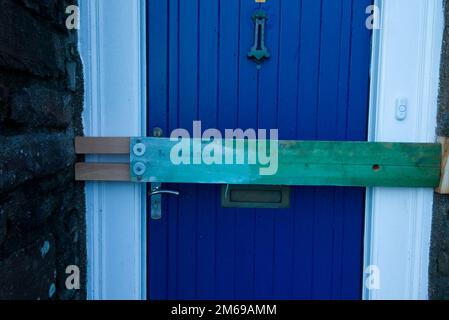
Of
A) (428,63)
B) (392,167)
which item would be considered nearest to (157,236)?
(392,167)

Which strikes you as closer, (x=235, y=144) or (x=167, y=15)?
(x=235, y=144)

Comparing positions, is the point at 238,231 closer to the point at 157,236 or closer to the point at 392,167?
the point at 157,236

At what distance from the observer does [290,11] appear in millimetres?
1658

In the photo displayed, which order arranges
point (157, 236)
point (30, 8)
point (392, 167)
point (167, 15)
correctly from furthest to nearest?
1. point (157, 236)
2. point (167, 15)
3. point (392, 167)
4. point (30, 8)

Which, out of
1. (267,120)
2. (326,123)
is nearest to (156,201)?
(267,120)

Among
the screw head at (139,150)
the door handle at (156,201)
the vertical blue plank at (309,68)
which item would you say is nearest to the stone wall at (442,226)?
the vertical blue plank at (309,68)

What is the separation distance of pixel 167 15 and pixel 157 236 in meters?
1.14

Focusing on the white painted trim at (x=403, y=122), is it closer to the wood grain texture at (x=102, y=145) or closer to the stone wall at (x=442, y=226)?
the stone wall at (x=442, y=226)

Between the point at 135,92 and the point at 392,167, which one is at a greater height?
the point at 135,92

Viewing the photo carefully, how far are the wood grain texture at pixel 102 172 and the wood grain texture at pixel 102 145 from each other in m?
0.07

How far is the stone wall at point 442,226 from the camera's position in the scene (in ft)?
5.19

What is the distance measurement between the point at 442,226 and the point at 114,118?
1.69 m

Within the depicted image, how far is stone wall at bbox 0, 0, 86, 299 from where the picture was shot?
1176mm

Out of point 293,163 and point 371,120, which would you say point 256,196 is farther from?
point 371,120
